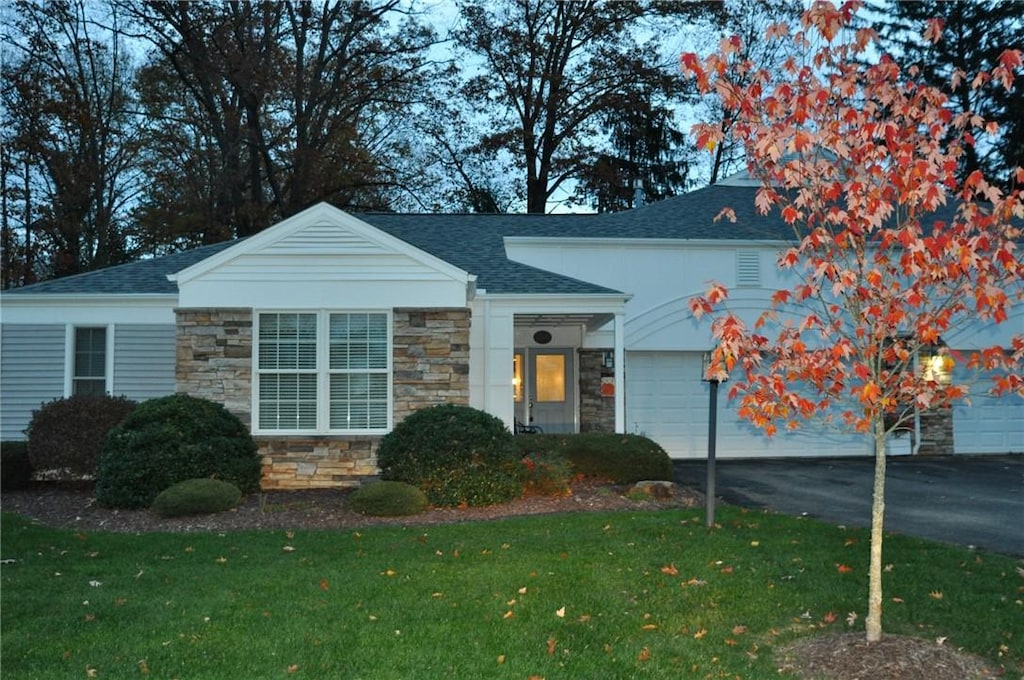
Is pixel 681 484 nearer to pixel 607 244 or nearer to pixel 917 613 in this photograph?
pixel 607 244

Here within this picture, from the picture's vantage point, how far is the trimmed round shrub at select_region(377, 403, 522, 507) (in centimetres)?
1011

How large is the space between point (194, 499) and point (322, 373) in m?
2.72

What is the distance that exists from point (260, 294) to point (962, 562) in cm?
881

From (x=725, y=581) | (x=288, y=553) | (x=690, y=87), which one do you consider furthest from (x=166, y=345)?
(x=690, y=87)

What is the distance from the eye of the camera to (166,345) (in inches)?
540

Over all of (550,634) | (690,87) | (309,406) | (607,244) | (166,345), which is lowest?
(550,634)

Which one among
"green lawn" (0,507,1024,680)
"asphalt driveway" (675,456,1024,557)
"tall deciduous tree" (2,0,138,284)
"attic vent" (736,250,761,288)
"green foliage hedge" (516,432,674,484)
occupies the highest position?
"tall deciduous tree" (2,0,138,284)

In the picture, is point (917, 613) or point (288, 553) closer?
point (917, 613)

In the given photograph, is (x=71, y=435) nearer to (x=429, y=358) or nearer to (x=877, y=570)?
(x=429, y=358)

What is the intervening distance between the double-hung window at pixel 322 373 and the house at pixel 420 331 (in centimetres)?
2

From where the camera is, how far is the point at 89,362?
542 inches

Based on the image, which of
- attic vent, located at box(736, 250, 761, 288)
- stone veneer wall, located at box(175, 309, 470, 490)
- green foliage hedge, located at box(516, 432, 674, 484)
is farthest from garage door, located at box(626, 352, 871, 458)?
stone veneer wall, located at box(175, 309, 470, 490)

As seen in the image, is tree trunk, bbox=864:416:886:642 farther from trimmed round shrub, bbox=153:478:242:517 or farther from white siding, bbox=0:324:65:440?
white siding, bbox=0:324:65:440

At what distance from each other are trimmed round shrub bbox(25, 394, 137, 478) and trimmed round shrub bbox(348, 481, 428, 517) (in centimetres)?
424
